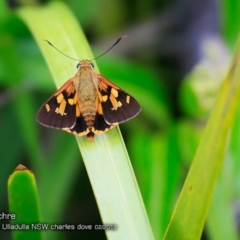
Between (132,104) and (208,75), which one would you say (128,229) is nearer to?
(132,104)

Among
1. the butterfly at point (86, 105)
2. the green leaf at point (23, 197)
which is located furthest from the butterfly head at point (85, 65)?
the green leaf at point (23, 197)

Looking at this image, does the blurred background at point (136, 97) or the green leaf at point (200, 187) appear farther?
the blurred background at point (136, 97)

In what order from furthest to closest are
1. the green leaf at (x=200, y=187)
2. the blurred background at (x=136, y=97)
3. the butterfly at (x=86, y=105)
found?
1. the blurred background at (x=136, y=97)
2. the butterfly at (x=86, y=105)
3. the green leaf at (x=200, y=187)

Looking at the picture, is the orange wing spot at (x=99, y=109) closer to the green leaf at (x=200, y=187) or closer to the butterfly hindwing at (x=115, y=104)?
the butterfly hindwing at (x=115, y=104)

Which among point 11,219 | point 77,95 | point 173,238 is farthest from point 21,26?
point 173,238

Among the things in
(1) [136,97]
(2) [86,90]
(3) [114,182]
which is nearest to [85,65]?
(2) [86,90]

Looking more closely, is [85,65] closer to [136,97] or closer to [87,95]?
[87,95]
